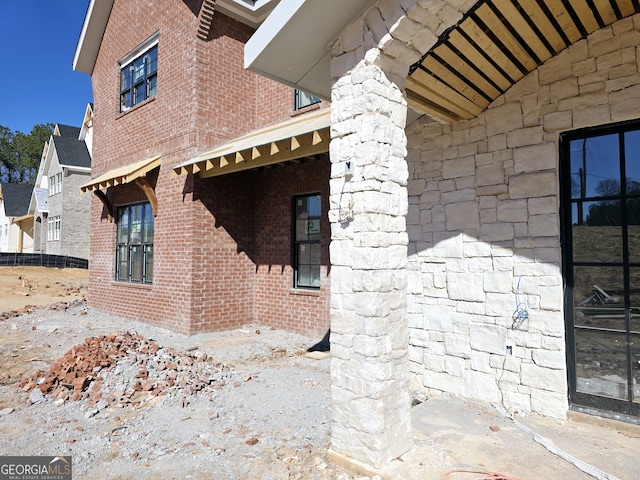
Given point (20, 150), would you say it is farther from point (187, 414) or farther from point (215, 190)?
point (187, 414)

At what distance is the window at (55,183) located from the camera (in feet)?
91.3

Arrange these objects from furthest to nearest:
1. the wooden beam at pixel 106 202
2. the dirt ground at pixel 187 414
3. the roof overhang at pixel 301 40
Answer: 1. the wooden beam at pixel 106 202
2. the dirt ground at pixel 187 414
3. the roof overhang at pixel 301 40

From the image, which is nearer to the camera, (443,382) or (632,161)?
(632,161)

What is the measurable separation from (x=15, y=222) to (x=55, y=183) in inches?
453

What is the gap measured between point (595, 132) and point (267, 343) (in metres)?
6.60

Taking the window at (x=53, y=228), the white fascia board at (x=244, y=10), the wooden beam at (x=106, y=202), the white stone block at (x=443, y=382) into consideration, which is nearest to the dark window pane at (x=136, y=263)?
the wooden beam at (x=106, y=202)

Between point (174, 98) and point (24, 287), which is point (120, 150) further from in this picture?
point (24, 287)

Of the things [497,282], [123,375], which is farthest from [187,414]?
[497,282]

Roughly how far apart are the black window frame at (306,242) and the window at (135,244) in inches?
163

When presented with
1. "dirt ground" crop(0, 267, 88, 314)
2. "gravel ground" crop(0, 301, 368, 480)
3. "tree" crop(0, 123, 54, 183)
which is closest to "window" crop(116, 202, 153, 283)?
"gravel ground" crop(0, 301, 368, 480)

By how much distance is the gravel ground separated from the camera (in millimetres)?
3781

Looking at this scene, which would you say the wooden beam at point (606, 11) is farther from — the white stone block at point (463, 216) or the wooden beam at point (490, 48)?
the white stone block at point (463, 216)

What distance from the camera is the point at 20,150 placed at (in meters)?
54.1

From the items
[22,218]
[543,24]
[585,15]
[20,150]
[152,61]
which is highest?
[20,150]
